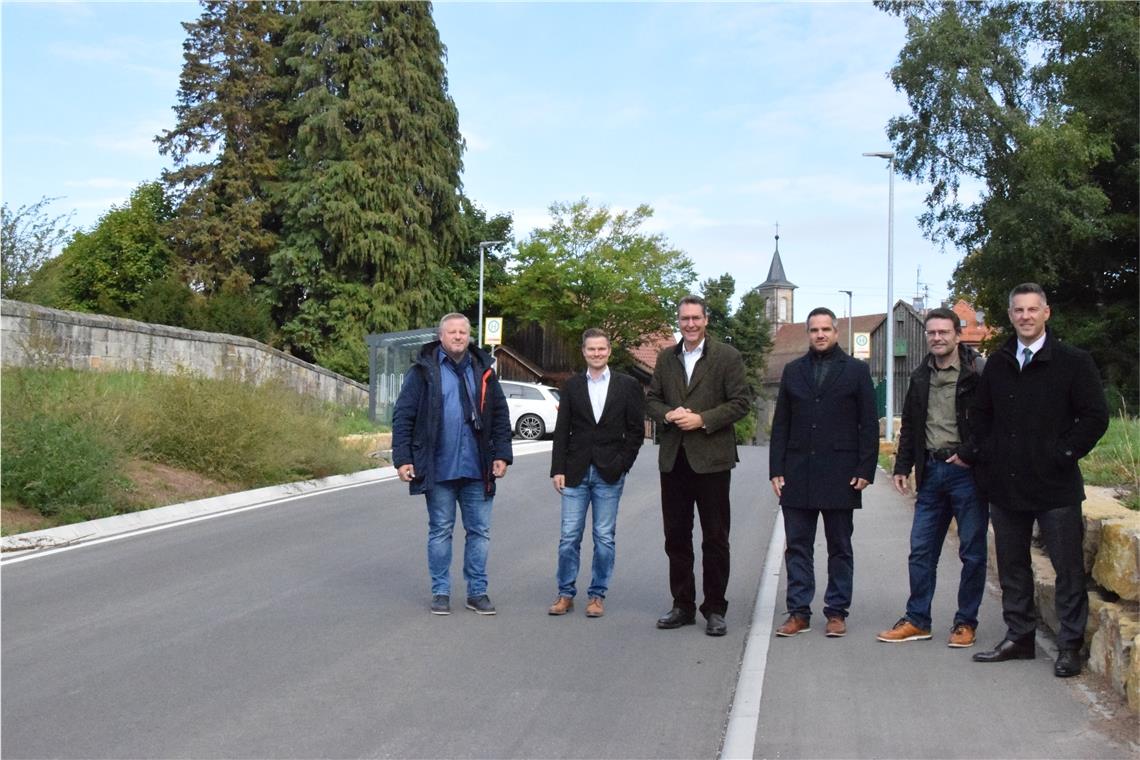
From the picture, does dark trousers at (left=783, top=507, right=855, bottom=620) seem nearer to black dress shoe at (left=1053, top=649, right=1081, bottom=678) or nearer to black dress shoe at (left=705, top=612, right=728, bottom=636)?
black dress shoe at (left=705, top=612, right=728, bottom=636)

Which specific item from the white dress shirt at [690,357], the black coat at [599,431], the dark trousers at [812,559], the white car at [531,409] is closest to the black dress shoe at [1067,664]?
the dark trousers at [812,559]

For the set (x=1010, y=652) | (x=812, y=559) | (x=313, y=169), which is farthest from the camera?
(x=313, y=169)

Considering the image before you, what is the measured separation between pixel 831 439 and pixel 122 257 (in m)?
46.3

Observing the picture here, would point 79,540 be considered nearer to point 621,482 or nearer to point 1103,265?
point 621,482

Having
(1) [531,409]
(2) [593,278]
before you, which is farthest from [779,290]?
(1) [531,409]

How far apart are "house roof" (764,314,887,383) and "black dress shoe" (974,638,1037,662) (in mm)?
92603

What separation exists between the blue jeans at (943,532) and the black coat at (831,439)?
385 millimetres

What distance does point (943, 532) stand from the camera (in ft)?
23.8

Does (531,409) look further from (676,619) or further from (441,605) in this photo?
(676,619)

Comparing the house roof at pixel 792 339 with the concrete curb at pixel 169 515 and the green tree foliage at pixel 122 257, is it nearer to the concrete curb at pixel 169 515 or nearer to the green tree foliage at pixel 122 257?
the green tree foliage at pixel 122 257

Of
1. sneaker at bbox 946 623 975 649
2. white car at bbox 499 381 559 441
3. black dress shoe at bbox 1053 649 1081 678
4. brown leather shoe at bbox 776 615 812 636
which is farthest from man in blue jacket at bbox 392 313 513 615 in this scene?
white car at bbox 499 381 559 441

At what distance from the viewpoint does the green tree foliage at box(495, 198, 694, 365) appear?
53.2 meters

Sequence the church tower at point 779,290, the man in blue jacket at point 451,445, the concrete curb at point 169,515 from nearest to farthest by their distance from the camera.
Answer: the man in blue jacket at point 451,445 < the concrete curb at point 169,515 < the church tower at point 779,290

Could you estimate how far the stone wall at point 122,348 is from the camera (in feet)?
54.5
